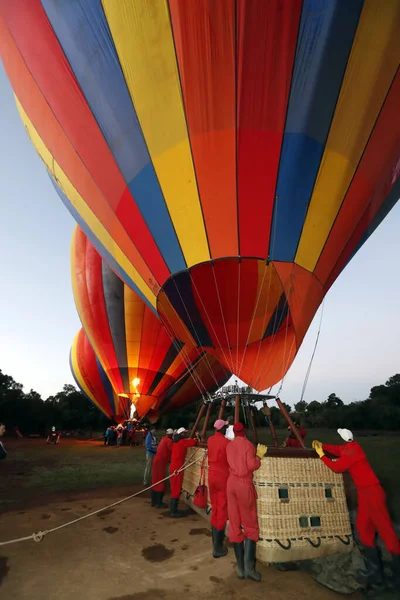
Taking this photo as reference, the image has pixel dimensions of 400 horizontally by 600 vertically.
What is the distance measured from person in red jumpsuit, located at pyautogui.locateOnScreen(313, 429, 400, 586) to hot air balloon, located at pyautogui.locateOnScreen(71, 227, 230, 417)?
8.93 metres

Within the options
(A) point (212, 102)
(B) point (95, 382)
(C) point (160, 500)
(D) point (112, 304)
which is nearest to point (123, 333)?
(D) point (112, 304)

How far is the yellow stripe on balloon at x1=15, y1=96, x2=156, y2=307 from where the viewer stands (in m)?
5.91

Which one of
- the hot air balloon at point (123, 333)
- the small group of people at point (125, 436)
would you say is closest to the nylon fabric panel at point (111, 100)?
the hot air balloon at point (123, 333)

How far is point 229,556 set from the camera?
3031 mm

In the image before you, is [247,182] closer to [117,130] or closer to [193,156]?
[193,156]

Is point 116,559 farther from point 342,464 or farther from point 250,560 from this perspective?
point 342,464

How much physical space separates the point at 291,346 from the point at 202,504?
263 centimetres

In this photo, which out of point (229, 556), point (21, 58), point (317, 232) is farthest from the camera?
point (21, 58)

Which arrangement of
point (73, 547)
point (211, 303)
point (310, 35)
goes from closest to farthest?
1. point (73, 547)
2. point (310, 35)
3. point (211, 303)

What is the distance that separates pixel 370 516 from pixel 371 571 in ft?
1.16

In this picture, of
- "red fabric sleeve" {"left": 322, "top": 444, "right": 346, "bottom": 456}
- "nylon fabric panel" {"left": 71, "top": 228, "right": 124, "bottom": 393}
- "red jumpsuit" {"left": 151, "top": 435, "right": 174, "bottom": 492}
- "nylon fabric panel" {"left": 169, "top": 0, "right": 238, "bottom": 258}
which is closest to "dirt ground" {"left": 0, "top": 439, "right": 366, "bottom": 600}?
"red jumpsuit" {"left": 151, "top": 435, "right": 174, "bottom": 492}

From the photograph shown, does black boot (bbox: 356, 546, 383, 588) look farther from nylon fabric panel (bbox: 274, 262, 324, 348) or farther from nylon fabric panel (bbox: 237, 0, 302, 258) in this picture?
nylon fabric panel (bbox: 237, 0, 302, 258)

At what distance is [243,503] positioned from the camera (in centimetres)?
283

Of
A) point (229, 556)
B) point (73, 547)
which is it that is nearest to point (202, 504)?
point (229, 556)
